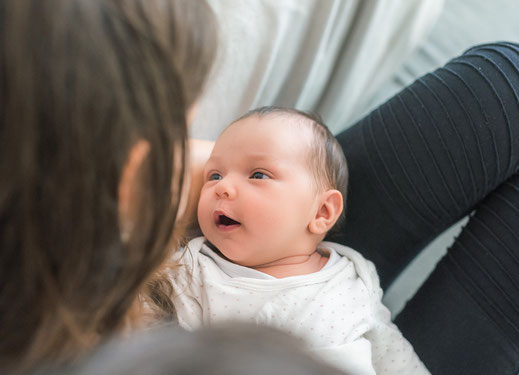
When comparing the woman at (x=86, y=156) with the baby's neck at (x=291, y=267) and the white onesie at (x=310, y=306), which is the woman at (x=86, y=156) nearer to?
the white onesie at (x=310, y=306)

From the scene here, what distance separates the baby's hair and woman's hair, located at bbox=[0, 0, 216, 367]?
1.45ft

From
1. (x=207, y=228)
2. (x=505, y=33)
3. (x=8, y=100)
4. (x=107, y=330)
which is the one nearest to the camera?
(x=8, y=100)

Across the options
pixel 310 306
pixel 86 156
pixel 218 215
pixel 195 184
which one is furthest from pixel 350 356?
pixel 86 156

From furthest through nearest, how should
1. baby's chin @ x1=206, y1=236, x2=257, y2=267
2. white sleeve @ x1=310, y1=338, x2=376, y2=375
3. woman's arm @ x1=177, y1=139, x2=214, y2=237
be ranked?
1. woman's arm @ x1=177, y1=139, x2=214, y2=237
2. baby's chin @ x1=206, y1=236, x2=257, y2=267
3. white sleeve @ x1=310, y1=338, x2=376, y2=375

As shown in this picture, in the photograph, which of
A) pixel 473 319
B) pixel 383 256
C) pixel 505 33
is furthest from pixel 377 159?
pixel 505 33

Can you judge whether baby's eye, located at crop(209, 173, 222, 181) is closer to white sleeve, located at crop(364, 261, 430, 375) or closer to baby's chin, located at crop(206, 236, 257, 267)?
baby's chin, located at crop(206, 236, 257, 267)

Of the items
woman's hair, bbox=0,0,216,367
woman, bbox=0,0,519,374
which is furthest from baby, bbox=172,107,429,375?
woman's hair, bbox=0,0,216,367

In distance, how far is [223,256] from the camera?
86cm

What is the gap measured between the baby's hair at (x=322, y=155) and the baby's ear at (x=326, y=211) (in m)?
0.02

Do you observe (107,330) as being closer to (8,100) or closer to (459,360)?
(8,100)

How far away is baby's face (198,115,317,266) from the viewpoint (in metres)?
0.79

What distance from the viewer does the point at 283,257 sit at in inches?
33.4

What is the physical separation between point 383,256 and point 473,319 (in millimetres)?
201

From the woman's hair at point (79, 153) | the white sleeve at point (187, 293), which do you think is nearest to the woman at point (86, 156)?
the woman's hair at point (79, 153)
